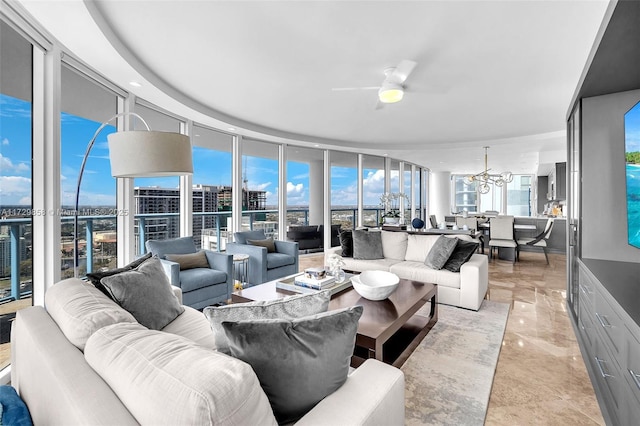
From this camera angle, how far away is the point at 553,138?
602 centimetres

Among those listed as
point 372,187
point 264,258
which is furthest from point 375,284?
point 372,187

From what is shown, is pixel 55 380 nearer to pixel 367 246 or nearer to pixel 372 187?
pixel 367 246

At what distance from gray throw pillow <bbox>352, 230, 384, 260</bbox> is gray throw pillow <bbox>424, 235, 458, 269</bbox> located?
2.50ft

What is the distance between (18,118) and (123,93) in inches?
58.2

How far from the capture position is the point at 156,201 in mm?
4371

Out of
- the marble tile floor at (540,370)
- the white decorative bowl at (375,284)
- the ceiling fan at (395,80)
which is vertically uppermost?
the ceiling fan at (395,80)

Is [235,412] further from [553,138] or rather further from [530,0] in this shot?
[553,138]

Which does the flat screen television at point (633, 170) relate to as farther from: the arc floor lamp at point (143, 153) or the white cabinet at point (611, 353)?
the arc floor lamp at point (143, 153)

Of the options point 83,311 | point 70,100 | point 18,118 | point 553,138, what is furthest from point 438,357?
point 553,138

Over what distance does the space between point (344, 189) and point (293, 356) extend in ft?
22.5

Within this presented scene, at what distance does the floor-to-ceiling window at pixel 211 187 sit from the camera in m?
5.07

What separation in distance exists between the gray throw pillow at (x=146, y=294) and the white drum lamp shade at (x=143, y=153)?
0.64 meters

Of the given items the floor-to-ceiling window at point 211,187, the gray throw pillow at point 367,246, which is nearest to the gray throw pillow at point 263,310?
the gray throw pillow at point 367,246

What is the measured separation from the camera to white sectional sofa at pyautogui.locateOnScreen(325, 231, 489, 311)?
3.52 metres
